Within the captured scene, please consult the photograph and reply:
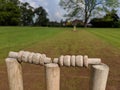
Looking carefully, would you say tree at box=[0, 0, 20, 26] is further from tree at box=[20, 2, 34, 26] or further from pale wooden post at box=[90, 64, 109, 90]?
pale wooden post at box=[90, 64, 109, 90]

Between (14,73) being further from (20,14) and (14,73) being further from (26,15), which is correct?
(26,15)

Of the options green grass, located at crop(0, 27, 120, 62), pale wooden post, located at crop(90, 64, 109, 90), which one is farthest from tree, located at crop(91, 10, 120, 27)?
pale wooden post, located at crop(90, 64, 109, 90)

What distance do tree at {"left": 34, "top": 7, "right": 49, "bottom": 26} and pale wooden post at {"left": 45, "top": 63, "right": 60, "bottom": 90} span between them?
94.5m

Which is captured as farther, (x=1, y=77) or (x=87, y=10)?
(x=87, y=10)

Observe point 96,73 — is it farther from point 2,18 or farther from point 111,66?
point 2,18

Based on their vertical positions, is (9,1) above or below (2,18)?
above

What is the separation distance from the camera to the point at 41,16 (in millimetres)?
104438

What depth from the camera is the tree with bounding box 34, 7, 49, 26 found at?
100831mm

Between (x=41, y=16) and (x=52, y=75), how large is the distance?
335 feet

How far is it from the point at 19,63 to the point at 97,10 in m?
68.2

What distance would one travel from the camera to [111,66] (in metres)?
8.45

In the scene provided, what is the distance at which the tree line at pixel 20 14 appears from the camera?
8075cm

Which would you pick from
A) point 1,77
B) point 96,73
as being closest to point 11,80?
point 96,73

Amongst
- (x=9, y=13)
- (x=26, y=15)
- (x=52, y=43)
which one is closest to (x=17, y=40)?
(x=52, y=43)
